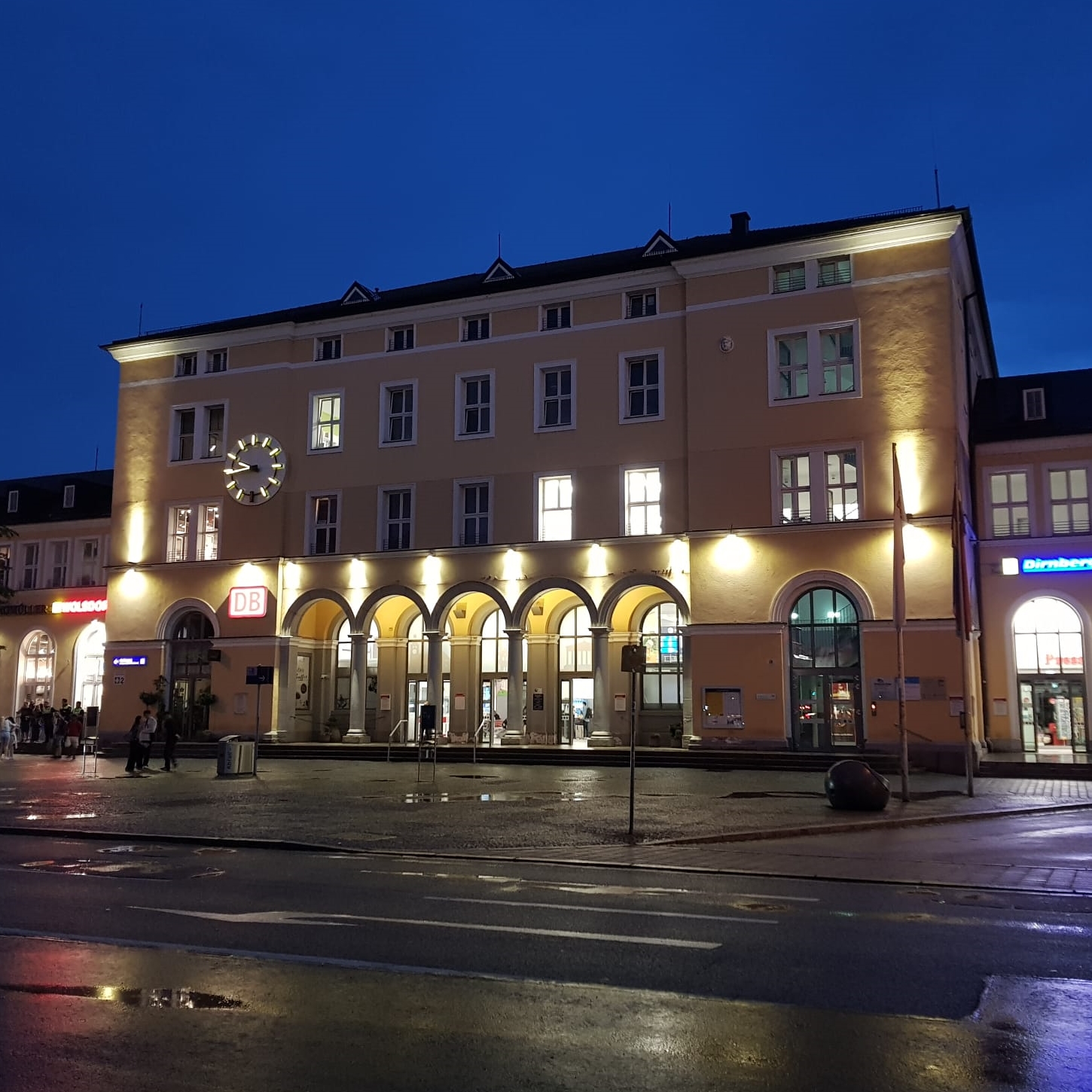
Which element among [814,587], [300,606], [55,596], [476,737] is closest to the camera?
[814,587]

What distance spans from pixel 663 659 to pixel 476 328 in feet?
43.0

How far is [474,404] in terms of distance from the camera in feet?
126

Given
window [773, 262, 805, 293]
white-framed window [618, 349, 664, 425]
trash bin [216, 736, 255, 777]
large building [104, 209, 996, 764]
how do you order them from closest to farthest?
trash bin [216, 736, 255, 777] → large building [104, 209, 996, 764] → window [773, 262, 805, 293] → white-framed window [618, 349, 664, 425]

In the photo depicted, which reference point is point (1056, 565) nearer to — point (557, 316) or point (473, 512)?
point (557, 316)

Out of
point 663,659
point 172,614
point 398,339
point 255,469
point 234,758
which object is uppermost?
point 398,339

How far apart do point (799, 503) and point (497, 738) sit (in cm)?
1290

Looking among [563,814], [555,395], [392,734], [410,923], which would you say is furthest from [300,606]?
[410,923]

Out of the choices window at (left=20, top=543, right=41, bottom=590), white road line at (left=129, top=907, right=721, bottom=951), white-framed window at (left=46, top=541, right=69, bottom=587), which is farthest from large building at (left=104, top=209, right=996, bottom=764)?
white road line at (left=129, top=907, right=721, bottom=951)

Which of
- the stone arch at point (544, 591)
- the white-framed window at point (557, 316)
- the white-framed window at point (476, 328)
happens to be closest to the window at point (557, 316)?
the white-framed window at point (557, 316)

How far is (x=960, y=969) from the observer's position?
7.68 m

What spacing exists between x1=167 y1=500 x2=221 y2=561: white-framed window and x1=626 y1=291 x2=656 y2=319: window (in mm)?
16621

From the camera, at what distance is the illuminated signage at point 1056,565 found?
33594 millimetres

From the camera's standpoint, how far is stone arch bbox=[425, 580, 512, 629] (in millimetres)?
36625

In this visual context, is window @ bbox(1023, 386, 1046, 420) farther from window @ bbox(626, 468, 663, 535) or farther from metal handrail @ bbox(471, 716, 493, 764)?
metal handrail @ bbox(471, 716, 493, 764)
